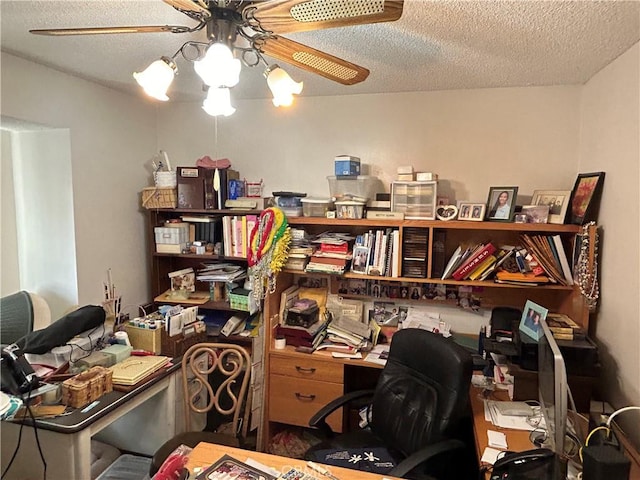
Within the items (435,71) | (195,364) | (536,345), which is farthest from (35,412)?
(435,71)

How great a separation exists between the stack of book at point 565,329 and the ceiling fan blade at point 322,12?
172cm

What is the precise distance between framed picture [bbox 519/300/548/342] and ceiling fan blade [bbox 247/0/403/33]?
156 cm

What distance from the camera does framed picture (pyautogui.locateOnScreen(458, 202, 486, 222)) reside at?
98.9 inches

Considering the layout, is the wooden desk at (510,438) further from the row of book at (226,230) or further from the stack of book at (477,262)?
the row of book at (226,230)

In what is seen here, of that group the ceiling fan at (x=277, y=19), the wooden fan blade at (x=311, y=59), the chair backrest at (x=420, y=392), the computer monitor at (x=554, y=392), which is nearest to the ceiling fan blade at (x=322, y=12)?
the ceiling fan at (x=277, y=19)

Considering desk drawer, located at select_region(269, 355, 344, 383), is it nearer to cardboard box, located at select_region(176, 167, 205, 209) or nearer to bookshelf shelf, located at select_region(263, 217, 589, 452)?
bookshelf shelf, located at select_region(263, 217, 589, 452)

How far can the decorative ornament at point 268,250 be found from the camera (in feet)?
8.76

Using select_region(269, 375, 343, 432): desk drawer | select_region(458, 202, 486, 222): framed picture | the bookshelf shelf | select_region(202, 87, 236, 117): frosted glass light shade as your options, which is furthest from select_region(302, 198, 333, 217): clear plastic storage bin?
select_region(202, 87, 236, 117): frosted glass light shade

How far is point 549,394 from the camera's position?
5.25ft

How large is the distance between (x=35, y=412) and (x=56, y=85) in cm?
175

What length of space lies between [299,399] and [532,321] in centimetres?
140

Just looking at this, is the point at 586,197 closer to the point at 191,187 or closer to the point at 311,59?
the point at 311,59

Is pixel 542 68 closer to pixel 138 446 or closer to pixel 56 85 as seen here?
pixel 56 85

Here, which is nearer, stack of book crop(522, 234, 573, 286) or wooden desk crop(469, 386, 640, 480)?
wooden desk crop(469, 386, 640, 480)
